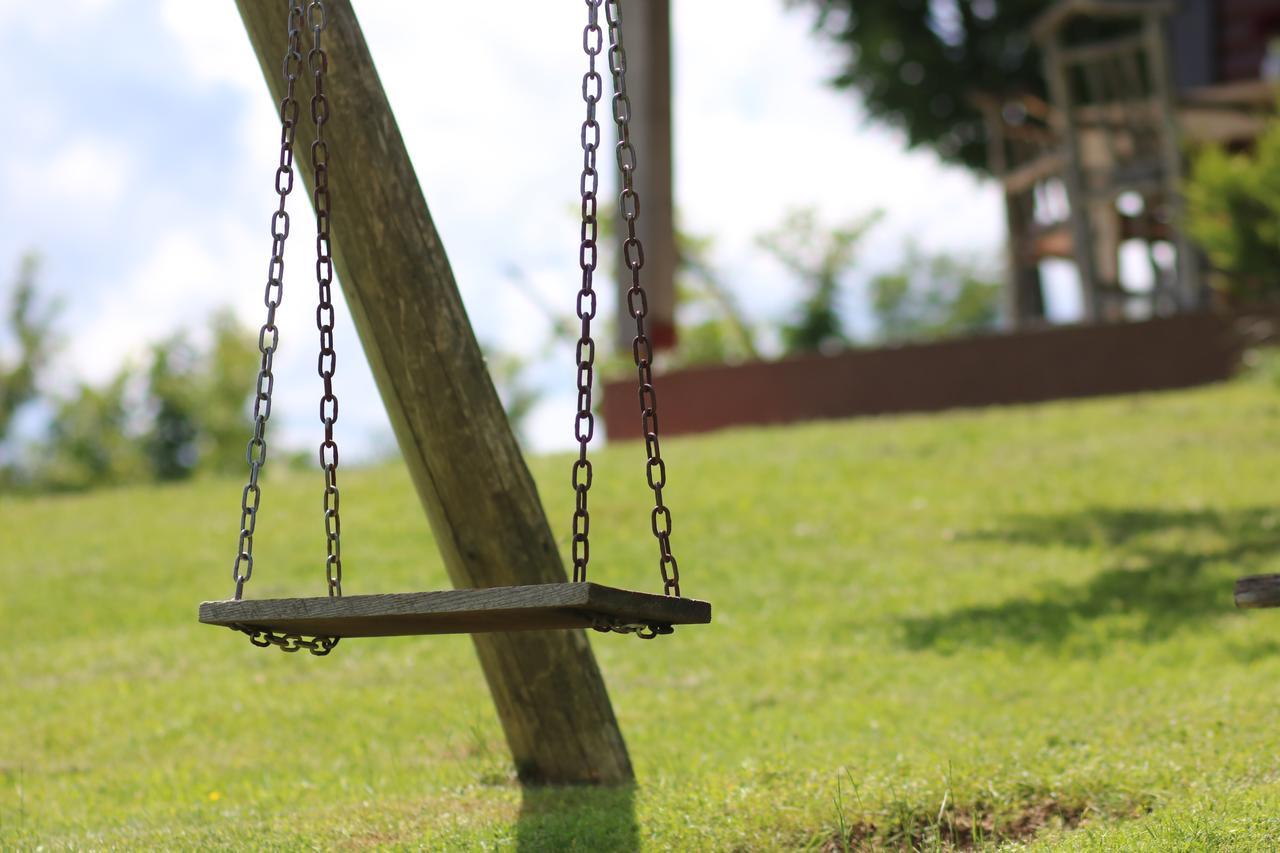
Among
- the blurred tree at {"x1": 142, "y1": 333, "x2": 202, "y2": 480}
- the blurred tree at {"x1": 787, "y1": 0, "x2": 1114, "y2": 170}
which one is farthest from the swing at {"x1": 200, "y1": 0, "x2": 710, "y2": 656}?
the blurred tree at {"x1": 142, "y1": 333, "x2": 202, "y2": 480}

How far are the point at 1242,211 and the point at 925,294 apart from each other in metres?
49.3

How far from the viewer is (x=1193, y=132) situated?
17.1 metres

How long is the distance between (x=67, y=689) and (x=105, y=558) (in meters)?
3.83

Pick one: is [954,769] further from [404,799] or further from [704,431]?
[704,431]

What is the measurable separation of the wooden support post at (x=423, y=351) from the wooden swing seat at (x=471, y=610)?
99cm

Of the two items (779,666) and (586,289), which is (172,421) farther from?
(586,289)

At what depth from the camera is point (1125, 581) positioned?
349 inches

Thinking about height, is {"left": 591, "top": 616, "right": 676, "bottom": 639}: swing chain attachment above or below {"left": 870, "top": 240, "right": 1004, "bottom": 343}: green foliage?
below

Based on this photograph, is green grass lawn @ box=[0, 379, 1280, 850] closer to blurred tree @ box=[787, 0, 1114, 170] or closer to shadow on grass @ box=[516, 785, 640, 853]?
shadow on grass @ box=[516, 785, 640, 853]

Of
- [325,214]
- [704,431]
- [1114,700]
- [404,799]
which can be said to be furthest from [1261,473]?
[325,214]

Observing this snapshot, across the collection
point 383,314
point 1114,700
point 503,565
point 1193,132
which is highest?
point 1193,132

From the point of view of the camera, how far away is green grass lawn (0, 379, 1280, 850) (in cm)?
470

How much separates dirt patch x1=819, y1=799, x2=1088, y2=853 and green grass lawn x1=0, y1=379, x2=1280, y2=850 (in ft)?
0.04

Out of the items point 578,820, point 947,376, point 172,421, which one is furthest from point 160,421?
point 578,820
